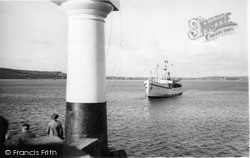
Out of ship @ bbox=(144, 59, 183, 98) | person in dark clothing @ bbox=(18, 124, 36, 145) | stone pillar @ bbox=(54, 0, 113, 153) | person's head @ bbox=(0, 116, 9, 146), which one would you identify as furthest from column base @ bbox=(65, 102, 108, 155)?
ship @ bbox=(144, 59, 183, 98)

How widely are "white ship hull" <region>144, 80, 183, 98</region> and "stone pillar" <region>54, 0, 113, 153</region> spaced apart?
33.5 m

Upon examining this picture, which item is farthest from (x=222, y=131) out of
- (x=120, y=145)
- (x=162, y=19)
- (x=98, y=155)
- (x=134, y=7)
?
(x=98, y=155)

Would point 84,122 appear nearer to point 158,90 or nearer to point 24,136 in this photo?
point 24,136

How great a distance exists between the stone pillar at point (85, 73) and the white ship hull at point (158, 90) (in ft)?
110

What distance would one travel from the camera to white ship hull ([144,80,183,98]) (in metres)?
36.9

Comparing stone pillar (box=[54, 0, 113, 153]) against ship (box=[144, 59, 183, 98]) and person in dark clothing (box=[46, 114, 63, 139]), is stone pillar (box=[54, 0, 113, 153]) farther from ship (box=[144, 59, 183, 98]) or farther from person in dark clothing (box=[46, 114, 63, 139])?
ship (box=[144, 59, 183, 98])

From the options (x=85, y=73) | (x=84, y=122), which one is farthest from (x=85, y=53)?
(x=84, y=122)

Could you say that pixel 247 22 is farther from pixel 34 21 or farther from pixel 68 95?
pixel 34 21

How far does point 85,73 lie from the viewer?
2.44 metres

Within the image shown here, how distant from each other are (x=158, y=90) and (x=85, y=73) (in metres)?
35.9

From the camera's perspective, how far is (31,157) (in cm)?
237

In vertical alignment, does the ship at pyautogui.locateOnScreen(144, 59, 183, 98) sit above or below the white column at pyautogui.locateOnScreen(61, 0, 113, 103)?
below

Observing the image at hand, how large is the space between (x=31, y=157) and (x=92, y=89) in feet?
2.64

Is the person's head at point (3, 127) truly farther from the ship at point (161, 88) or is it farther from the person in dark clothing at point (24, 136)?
the ship at point (161, 88)
